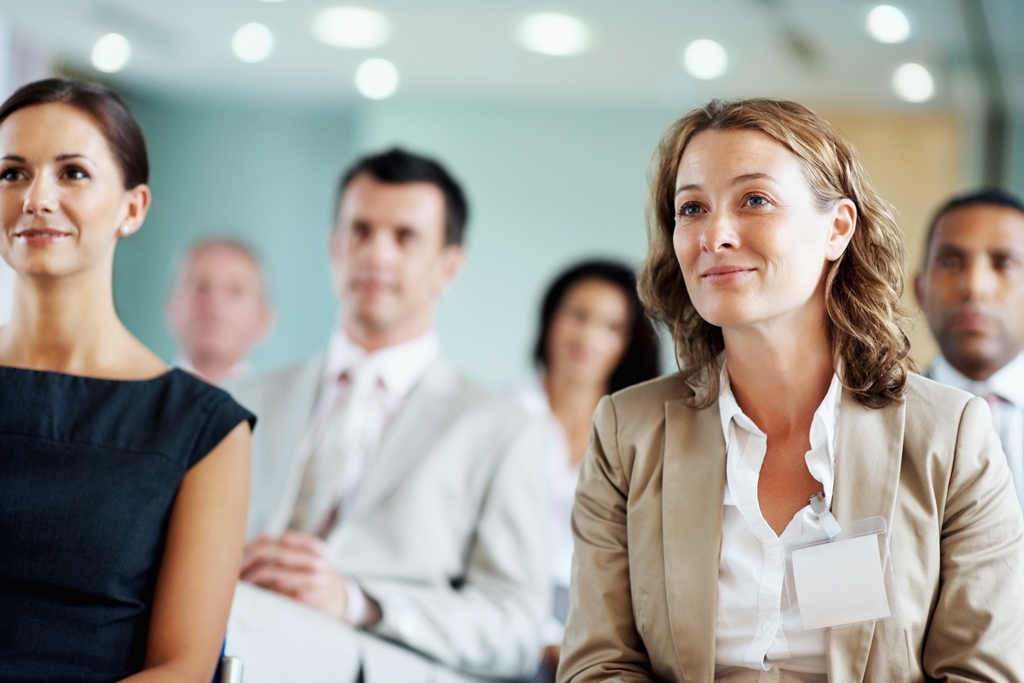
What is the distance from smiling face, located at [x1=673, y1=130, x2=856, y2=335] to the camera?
176cm

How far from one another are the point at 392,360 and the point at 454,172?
4.99 meters

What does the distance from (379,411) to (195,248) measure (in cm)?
277

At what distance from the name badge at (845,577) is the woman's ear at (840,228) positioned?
16.7 inches

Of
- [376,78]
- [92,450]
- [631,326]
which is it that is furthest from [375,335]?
[376,78]

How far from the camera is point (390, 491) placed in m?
2.92

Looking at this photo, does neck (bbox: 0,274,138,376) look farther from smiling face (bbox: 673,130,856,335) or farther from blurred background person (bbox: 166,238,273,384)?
blurred background person (bbox: 166,238,273,384)

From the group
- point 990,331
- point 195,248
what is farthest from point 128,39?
point 990,331

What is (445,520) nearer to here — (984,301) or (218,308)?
(984,301)

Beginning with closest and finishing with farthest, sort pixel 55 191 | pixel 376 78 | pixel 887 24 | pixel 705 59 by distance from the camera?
pixel 55 191 < pixel 887 24 < pixel 705 59 < pixel 376 78

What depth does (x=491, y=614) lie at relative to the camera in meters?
2.81

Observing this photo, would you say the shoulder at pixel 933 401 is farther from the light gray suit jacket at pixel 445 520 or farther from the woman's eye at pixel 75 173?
the woman's eye at pixel 75 173

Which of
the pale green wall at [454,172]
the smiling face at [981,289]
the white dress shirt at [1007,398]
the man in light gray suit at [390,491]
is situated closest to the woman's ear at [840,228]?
the white dress shirt at [1007,398]

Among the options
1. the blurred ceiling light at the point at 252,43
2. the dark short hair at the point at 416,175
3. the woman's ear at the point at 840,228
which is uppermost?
the blurred ceiling light at the point at 252,43

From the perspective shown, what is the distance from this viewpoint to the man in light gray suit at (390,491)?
257 cm
